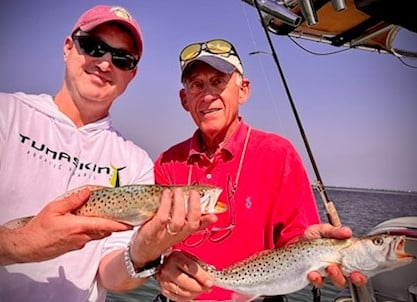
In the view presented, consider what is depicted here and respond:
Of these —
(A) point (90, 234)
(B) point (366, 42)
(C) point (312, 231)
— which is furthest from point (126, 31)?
(B) point (366, 42)

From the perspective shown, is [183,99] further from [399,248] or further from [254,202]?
[399,248]

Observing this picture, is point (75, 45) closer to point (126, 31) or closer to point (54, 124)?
point (126, 31)

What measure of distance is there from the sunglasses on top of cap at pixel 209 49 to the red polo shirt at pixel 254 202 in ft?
1.84

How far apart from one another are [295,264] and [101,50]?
150cm

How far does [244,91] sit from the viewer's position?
8.29ft

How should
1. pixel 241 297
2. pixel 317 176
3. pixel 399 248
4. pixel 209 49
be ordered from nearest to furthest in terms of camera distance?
pixel 399 248 → pixel 241 297 → pixel 209 49 → pixel 317 176

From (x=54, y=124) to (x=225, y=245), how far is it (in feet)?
3.77

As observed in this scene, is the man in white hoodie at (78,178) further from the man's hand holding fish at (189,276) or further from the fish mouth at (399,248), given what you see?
the fish mouth at (399,248)

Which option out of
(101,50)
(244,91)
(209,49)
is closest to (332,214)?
(244,91)

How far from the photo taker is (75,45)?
1886 millimetres

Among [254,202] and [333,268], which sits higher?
[254,202]

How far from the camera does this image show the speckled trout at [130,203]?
1706 mm

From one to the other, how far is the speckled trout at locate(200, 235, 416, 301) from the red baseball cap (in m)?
1.27

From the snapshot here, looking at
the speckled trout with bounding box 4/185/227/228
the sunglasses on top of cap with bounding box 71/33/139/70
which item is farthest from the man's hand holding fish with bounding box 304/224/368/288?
the sunglasses on top of cap with bounding box 71/33/139/70
